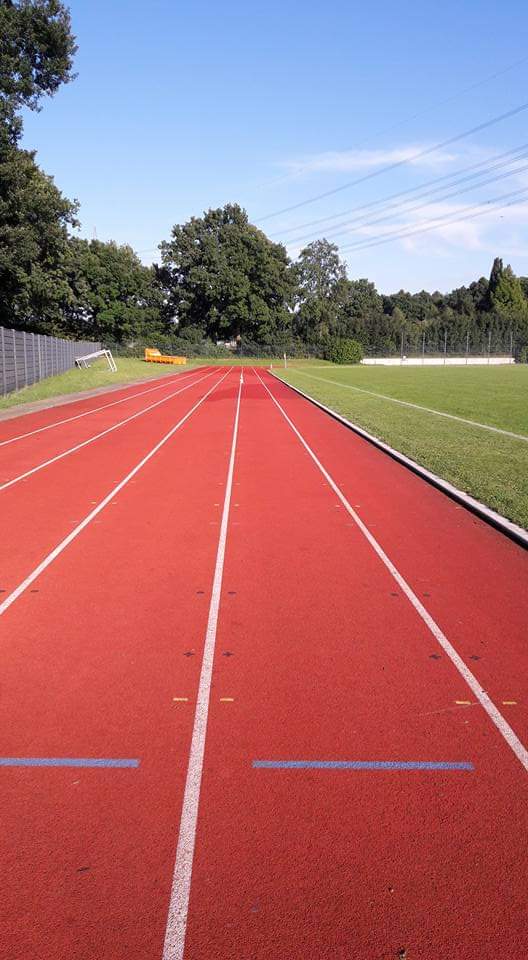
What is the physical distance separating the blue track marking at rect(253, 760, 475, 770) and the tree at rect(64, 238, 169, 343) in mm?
78800

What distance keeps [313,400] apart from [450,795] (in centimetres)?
2402

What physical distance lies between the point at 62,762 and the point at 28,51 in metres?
43.2

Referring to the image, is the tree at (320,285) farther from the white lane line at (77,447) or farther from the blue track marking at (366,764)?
the blue track marking at (366,764)

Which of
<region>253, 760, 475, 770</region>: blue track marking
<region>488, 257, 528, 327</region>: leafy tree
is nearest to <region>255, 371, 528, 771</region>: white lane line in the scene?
<region>253, 760, 475, 770</region>: blue track marking

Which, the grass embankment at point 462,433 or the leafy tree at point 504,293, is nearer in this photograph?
the grass embankment at point 462,433

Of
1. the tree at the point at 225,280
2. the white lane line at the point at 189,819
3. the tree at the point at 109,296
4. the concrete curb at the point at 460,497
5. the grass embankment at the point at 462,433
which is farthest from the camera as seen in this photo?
the tree at the point at 225,280

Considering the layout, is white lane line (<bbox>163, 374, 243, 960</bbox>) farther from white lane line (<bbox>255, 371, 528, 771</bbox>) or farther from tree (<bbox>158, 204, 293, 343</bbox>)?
tree (<bbox>158, 204, 293, 343</bbox>)

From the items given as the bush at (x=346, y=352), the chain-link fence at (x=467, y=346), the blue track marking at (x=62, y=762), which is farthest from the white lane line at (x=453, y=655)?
the chain-link fence at (x=467, y=346)

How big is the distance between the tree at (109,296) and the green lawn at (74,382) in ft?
97.1

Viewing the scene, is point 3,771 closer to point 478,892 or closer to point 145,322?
point 478,892

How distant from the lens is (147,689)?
183 inches

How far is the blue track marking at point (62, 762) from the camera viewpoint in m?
3.81

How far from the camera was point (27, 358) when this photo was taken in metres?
31.8

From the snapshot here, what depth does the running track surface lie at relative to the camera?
2.79 m
